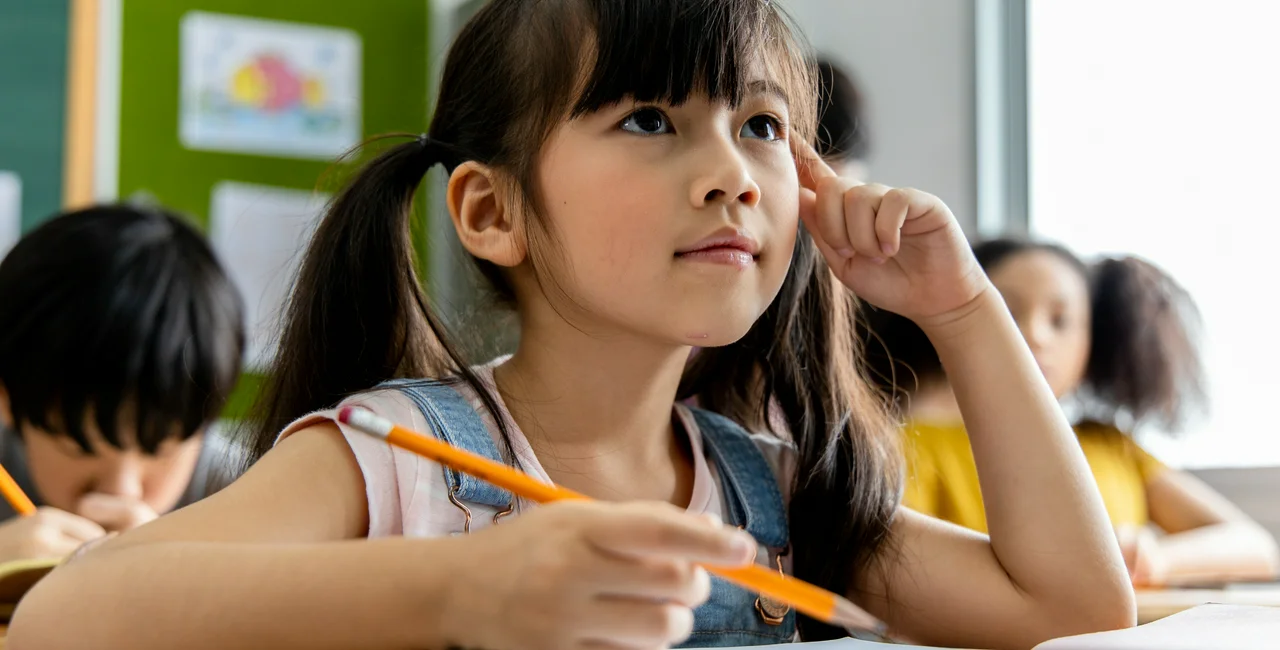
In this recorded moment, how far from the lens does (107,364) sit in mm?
1528

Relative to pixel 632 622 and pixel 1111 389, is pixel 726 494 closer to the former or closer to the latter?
pixel 632 622

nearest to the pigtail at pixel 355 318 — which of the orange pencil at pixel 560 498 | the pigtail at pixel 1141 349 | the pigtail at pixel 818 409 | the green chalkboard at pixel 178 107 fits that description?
the pigtail at pixel 818 409

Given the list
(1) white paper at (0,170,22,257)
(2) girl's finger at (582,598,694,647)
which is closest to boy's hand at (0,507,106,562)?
(2) girl's finger at (582,598,694,647)

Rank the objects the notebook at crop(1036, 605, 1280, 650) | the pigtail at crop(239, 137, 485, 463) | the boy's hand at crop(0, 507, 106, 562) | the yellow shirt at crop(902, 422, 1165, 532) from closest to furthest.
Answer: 1. the notebook at crop(1036, 605, 1280, 650)
2. the pigtail at crop(239, 137, 485, 463)
3. the boy's hand at crop(0, 507, 106, 562)
4. the yellow shirt at crop(902, 422, 1165, 532)

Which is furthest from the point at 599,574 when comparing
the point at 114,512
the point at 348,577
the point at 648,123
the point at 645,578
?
the point at 114,512

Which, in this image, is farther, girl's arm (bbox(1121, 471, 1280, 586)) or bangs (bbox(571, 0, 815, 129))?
girl's arm (bbox(1121, 471, 1280, 586))

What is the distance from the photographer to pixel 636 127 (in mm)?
853

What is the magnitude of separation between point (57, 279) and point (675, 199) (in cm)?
101

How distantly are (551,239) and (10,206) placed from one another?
7.03ft

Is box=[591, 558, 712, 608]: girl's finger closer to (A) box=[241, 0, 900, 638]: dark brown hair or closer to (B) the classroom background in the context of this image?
(A) box=[241, 0, 900, 638]: dark brown hair

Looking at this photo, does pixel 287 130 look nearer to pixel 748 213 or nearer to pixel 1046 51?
pixel 1046 51

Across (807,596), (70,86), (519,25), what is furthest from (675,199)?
(70,86)

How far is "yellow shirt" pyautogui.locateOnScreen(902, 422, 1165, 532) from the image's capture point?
1.76 m

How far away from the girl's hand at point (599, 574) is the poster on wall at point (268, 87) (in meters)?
2.52
